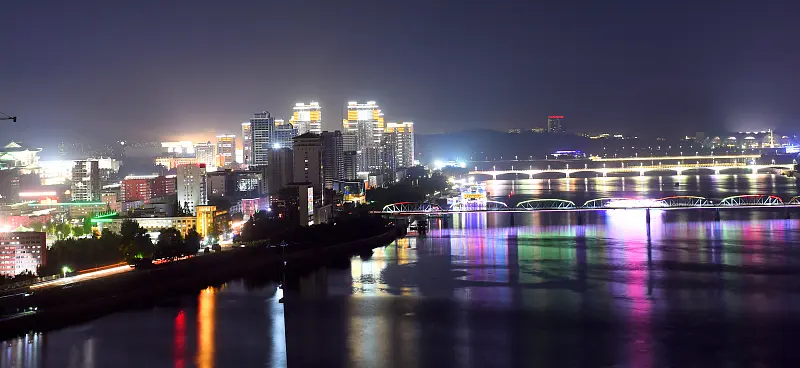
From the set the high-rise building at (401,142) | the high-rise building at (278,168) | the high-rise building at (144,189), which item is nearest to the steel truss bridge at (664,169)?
the high-rise building at (401,142)

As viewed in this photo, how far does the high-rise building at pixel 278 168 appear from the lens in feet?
84.1

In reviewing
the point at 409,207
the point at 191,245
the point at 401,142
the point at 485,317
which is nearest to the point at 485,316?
the point at 485,317

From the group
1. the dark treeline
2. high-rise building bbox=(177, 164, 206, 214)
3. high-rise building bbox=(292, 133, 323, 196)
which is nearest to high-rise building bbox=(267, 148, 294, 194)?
high-rise building bbox=(292, 133, 323, 196)

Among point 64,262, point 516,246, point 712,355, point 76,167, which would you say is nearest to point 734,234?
point 516,246

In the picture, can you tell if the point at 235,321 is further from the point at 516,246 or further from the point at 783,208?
the point at 783,208

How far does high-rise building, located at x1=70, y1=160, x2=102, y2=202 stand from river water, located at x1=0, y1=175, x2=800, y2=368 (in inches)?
430

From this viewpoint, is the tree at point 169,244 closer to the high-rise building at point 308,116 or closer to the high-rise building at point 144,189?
the high-rise building at point 144,189

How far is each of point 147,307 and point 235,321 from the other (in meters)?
1.41

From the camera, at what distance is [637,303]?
8.65 meters

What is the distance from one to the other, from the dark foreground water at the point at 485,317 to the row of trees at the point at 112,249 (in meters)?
1.78

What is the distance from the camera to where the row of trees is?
10.6 metres

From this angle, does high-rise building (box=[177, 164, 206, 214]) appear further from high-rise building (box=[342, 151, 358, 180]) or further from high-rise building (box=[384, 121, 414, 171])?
high-rise building (box=[384, 121, 414, 171])

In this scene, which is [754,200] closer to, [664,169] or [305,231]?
[305,231]

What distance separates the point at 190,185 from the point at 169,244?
681 cm
